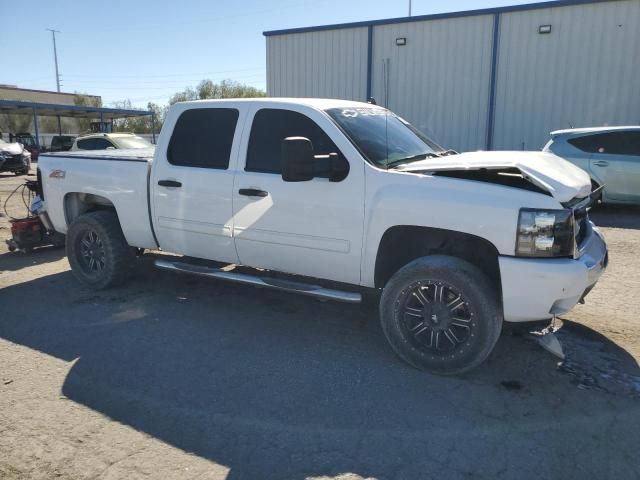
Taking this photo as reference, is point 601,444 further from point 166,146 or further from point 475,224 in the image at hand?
point 166,146

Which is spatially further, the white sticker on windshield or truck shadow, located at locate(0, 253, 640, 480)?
the white sticker on windshield

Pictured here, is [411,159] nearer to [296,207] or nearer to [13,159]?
[296,207]

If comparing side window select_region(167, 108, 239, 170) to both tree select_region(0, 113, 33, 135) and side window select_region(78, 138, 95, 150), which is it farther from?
tree select_region(0, 113, 33, 135)

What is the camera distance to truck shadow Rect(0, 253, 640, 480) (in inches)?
113

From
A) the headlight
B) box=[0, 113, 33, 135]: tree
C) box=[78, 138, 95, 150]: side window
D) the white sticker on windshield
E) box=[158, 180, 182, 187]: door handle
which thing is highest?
box=[0, 113, 33, 135]: tree

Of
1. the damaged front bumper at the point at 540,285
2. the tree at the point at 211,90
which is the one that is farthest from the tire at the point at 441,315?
the tree at the point at 211,90

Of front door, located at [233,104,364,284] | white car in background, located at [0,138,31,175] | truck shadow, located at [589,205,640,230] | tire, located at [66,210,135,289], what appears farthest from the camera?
white car in background, located at [0,138,31,175]

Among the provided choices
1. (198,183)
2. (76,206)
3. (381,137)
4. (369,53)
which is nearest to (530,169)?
(381,137)

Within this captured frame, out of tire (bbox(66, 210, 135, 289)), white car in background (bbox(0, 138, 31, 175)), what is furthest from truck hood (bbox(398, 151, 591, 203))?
white car in background (bbox(0, 138, 31, 175))

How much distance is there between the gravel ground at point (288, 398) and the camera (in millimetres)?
2836

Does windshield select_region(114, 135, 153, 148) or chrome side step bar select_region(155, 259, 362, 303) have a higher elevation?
windshield select_region(114, 135, 153, 148)

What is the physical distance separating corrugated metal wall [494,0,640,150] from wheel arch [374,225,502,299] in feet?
39.1


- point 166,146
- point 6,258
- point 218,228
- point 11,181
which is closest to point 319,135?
point 218,228

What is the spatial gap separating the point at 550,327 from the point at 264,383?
2.16 m
